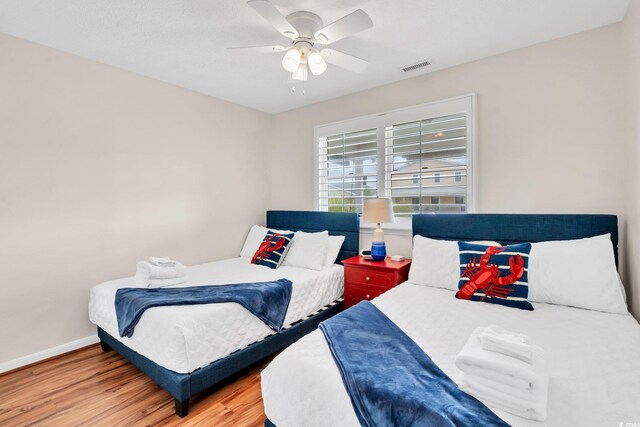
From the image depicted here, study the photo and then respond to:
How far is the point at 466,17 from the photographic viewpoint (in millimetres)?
2188

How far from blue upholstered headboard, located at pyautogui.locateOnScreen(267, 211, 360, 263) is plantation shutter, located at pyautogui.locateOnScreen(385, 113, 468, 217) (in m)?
0.53

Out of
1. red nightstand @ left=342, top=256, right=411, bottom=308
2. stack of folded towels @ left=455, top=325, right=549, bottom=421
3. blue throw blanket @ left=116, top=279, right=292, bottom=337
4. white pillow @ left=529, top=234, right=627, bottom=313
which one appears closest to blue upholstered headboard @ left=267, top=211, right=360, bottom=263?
red nightstand @ left=342, top=256, right=411, bottom=308

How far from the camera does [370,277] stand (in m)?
2.93

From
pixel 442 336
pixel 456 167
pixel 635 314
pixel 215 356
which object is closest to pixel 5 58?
pixel 215 356

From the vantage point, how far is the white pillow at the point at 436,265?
7.91 feet

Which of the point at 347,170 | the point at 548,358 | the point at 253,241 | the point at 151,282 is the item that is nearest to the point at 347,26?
the point at 347,170

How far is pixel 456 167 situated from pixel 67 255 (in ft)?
11.9

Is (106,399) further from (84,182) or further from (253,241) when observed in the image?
(253,241)

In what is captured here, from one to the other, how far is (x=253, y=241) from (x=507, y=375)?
328 centimetres

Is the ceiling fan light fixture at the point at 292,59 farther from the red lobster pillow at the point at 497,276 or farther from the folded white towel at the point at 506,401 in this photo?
the folded white towel at the point at 506,401

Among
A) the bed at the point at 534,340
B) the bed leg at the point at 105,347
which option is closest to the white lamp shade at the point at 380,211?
the bed at the point at 534,340

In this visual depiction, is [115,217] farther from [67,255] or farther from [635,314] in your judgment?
[635,314]

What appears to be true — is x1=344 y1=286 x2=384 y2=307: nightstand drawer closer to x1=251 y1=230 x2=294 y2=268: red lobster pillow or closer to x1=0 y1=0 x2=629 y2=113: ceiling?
x1=251 y1=230 x2=294 y2=268: red lobster pillow

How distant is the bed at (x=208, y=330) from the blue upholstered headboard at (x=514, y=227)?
1.09 metres
